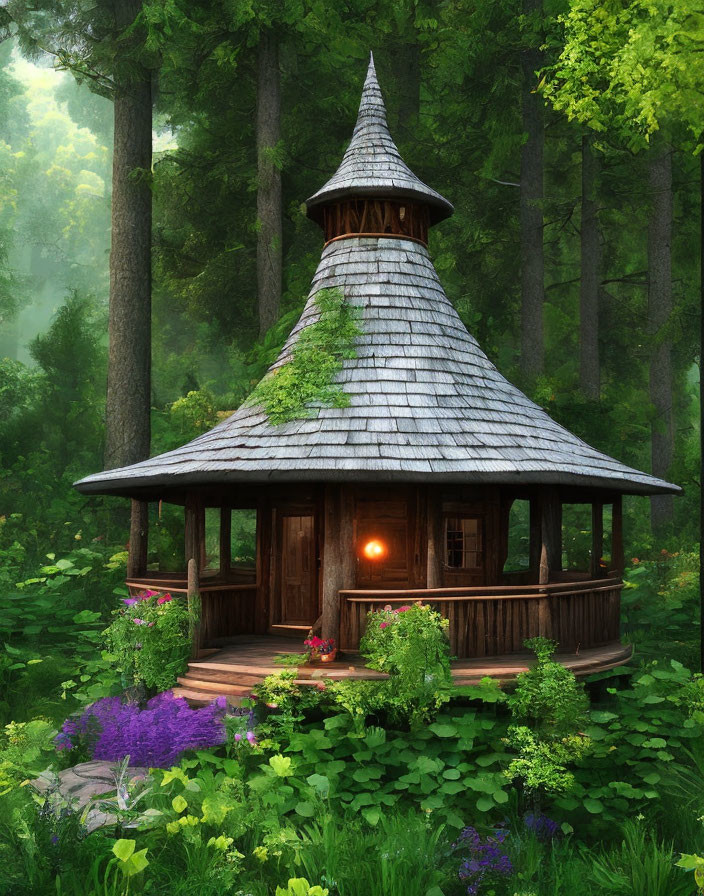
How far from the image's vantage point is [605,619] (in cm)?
1205

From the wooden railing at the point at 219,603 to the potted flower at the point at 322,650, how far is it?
1560mm

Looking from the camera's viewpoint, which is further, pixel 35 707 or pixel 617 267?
pixel 617 267

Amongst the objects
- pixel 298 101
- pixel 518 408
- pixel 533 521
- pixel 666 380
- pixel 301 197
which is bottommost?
pixel 533 521

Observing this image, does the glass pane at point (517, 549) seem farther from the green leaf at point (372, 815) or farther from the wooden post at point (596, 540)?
the green leaf at point (372, 815)

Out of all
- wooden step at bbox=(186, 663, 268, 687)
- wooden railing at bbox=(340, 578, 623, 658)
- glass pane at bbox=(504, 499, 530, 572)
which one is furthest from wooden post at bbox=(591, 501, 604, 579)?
wooden step at bbox=(186, 663, 268, 687)

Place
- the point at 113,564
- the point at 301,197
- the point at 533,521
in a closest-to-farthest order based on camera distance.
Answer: the point at 533,521, the point at 113,564, the point at 301,197

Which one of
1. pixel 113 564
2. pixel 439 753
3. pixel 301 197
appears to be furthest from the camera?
pixel 301 197

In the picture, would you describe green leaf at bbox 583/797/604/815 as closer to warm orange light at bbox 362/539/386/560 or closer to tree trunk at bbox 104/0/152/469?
warm orange light at bbox 362/539/386/560

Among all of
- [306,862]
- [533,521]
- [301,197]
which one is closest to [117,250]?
[301,197]

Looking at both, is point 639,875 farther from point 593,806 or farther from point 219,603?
point 219,603

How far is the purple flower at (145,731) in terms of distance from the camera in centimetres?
844

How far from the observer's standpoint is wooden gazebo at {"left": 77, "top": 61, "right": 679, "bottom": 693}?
35.0 feet

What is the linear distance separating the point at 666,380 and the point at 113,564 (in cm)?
1386

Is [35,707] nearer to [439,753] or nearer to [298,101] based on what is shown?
[439,753]
